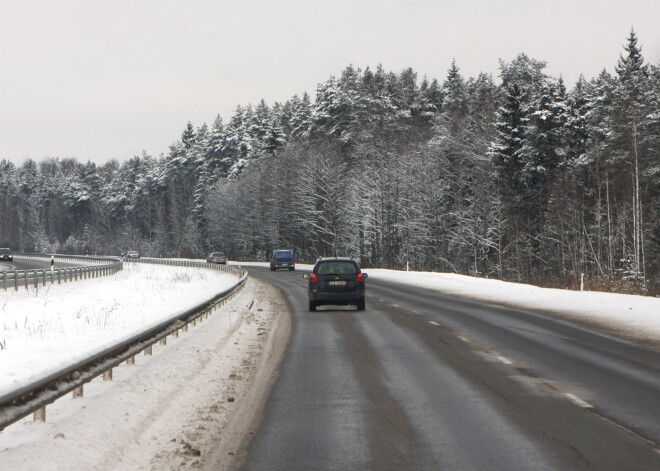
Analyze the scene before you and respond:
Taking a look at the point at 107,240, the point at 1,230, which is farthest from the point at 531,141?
the point at 1,230

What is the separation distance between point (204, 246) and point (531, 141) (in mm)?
73805

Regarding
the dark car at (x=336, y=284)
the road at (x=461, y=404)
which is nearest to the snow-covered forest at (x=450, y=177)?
the dark car at (x=336, y=284)

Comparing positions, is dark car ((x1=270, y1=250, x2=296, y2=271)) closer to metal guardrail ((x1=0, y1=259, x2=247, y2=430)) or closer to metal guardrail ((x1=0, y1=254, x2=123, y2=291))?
metal guardrail ((x1=0, y1=254, x2=123, y2=291))

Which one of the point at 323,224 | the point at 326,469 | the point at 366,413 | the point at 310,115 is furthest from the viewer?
the point at 310,115

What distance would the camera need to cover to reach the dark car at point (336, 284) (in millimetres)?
23281

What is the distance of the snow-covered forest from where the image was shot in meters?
51.8

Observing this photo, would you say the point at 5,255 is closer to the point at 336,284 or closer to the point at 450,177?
the point at 450,177

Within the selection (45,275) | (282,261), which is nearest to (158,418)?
(45,275)

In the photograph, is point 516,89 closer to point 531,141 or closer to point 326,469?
point 531,141

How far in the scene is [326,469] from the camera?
6.04 m

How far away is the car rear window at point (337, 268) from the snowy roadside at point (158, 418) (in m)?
9.56

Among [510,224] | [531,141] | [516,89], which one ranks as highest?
[516,89]

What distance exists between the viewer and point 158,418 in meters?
8.04

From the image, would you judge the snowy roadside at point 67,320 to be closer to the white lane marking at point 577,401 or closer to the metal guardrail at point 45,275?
the metal guardrail at point 45,275
